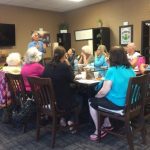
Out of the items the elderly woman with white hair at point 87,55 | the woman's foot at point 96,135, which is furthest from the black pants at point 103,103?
the elderly woman with white hair at point 87,55

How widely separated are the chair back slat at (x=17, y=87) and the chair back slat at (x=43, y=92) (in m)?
0.30

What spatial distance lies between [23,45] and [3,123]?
14.7 feet

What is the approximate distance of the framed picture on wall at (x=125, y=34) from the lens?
21.0 feet

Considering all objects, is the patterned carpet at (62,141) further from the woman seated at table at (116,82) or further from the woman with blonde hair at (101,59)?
the woman with blonde hair at (101,59)

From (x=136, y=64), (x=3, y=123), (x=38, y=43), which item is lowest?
(x=3, y=123)

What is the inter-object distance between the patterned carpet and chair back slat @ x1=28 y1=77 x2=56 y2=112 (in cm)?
46

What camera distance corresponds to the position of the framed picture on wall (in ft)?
21.0

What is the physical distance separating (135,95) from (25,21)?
19.6ft

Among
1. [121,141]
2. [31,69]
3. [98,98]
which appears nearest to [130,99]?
[98,98]

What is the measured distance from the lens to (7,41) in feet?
23.6

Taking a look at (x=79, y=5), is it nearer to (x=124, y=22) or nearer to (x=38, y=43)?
(x=124, y=22)

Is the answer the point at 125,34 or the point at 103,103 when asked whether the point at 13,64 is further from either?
the point at 125,34

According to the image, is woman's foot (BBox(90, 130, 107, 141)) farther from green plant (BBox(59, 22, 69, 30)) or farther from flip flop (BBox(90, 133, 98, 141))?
green plant (BBox(59, 22, 69, 30))

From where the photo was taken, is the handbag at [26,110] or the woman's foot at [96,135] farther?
the handbag at [26,110]
